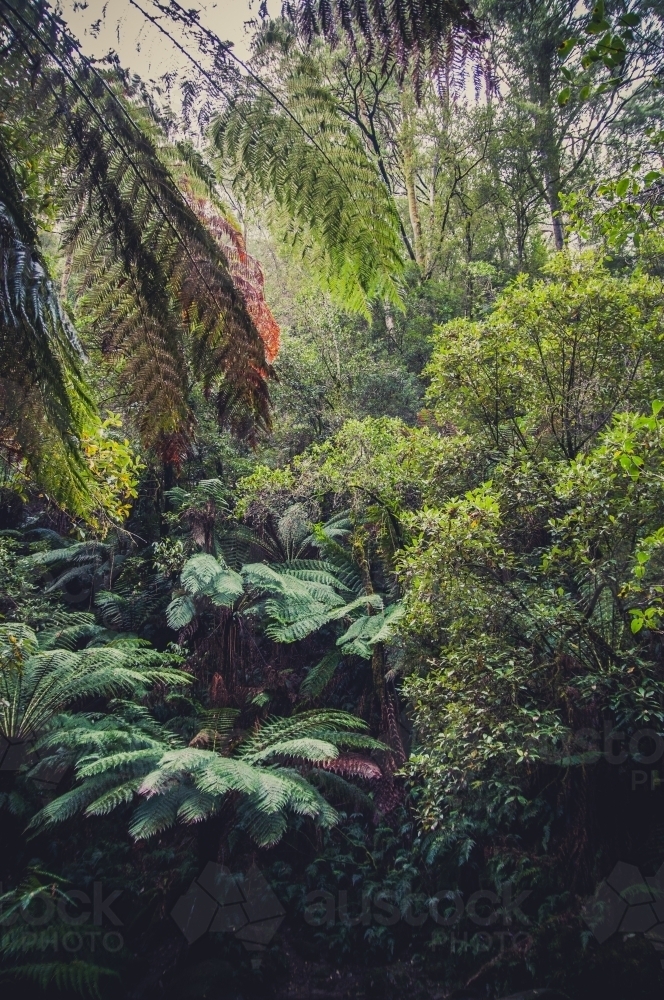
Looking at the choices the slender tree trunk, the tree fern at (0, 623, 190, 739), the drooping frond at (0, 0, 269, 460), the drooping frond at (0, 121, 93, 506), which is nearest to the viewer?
the drooping frond at (0, 121, 93, 506)

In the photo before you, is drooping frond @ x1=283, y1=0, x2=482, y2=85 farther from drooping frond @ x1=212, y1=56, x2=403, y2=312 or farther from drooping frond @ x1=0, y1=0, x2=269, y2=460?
drooping frond @ x1=0, y1=0, x2=269, y2=460

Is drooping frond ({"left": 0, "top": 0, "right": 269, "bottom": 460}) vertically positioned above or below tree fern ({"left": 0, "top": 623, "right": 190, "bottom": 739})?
above

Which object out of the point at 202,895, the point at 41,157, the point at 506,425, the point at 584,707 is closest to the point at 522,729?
the point at 584,707

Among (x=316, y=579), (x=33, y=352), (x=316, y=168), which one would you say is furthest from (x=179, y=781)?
(x=316, y=168)

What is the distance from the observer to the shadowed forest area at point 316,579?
1.45m

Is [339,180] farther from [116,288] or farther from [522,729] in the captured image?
[522,729]

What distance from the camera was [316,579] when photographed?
658 cm

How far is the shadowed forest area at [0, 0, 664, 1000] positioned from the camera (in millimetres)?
1453

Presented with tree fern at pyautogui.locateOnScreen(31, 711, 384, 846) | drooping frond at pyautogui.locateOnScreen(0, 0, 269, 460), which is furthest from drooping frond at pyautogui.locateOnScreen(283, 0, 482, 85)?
tree fern at pyautogui.locateOnScreen(31, 711, 384, 846)

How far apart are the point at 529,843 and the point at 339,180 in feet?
15.1

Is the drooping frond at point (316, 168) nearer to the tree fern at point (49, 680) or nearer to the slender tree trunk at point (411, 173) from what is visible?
the tree fern at point (49, 680)

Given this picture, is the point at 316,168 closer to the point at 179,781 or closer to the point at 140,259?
the point at 140,259

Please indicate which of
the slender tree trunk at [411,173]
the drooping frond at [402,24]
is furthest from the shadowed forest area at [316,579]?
the slender tree trunk at [411,173]

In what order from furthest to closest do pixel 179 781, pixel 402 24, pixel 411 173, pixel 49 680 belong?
pixel 411 173 < pixel 49 680 < pixel 179 781 < pixel 402 24
